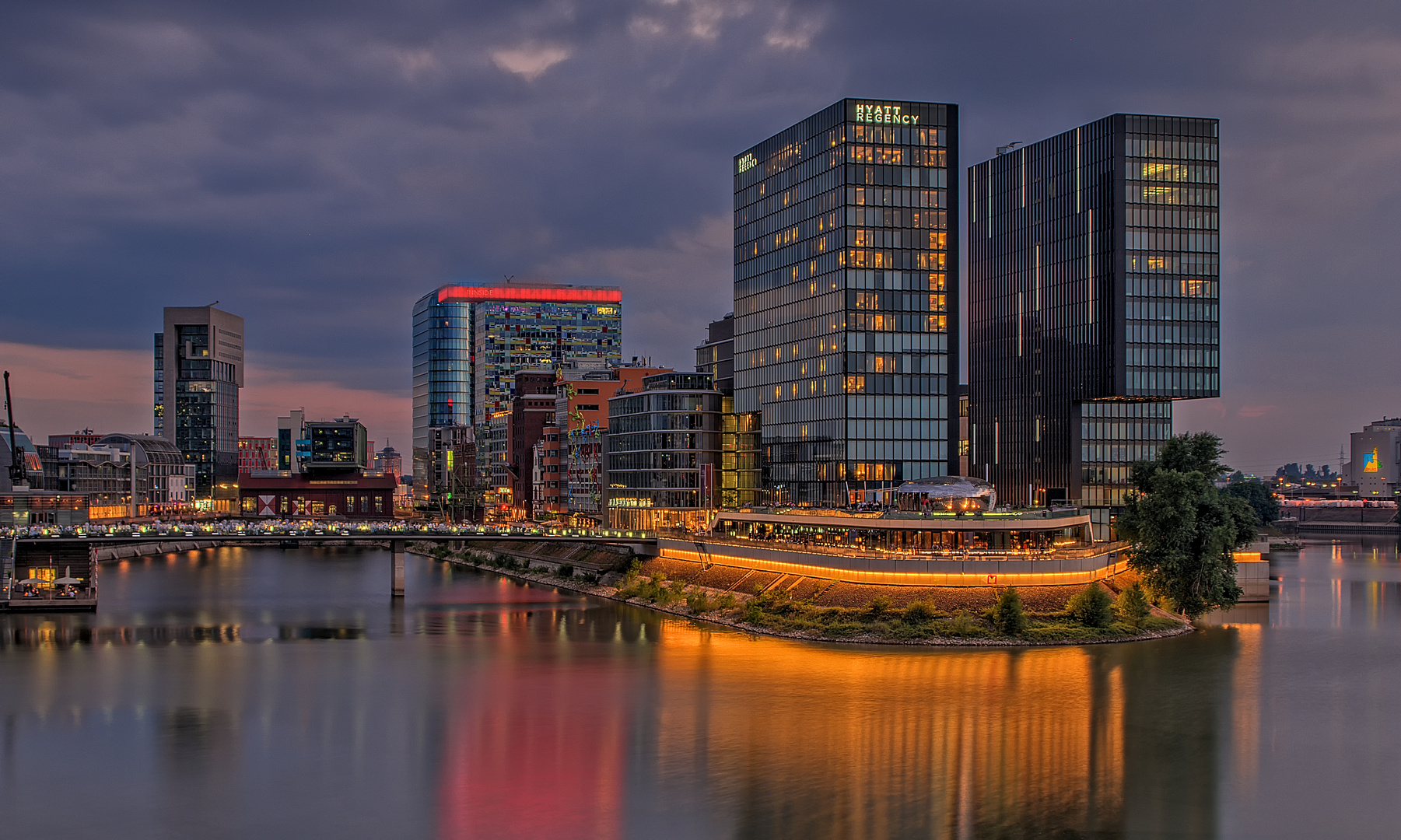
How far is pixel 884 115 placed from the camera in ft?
468

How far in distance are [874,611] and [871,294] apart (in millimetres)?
58011

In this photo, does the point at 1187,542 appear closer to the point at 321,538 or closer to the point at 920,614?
the point at 920,614

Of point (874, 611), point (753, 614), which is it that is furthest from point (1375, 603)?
point (753, 614)

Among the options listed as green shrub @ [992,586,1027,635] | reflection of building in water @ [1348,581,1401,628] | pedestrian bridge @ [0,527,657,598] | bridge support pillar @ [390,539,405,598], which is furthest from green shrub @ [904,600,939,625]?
bridge support pillar @ [390,539,405,598]

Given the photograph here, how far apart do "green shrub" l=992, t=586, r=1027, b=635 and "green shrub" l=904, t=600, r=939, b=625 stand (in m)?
4.44

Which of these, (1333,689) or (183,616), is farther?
(183,616)

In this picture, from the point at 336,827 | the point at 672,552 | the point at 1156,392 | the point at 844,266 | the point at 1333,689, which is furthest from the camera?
the point at 1156,392

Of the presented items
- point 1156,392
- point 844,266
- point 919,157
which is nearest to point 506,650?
point 844,266

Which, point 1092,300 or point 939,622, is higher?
point 1092,300

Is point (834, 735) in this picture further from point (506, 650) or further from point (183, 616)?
point (183, 616)

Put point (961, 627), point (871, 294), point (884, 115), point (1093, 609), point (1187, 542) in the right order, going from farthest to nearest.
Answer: point (871, 294), point (884, 115), point (1187, 542), point (1093, 609), point (961, 627)

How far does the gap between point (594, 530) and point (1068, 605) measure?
2604 inches

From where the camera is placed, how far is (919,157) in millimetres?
143625

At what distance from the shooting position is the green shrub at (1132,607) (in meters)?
95.3
